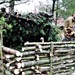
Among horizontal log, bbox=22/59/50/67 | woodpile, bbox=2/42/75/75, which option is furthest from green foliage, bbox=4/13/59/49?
horizontal log, bbox=22/59/50/67

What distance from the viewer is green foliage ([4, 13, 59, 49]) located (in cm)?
1165

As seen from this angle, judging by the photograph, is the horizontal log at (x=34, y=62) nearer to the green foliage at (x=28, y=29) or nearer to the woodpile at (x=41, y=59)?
the woodpile at (x=41, y=59)

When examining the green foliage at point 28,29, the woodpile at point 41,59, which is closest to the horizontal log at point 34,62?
the woodpile at point 41,59

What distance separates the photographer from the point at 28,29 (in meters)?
11.9

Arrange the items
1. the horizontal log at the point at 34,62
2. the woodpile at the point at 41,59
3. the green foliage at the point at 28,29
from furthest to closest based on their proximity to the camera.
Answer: the green foliage at the point at 28,29 < the horizontal log at the point at 34,62 < the woodpile at the point at 41,59

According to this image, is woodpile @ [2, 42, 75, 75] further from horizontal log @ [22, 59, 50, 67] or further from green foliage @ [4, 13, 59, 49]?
green foliage @ [4, 13, 59, 49]

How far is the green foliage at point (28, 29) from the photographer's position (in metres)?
11.6

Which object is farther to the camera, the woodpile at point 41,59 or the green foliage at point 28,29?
the green foliage at point 28,29

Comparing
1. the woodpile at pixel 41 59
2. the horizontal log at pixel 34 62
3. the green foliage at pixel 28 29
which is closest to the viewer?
the woodpile at pixel 41 59

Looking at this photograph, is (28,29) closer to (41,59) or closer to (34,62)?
(41,59)

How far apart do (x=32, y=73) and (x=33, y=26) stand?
15.5 feet

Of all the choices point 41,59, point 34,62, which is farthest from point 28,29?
point 34,62

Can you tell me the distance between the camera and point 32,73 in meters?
7.50

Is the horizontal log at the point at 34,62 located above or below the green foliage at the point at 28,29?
below
